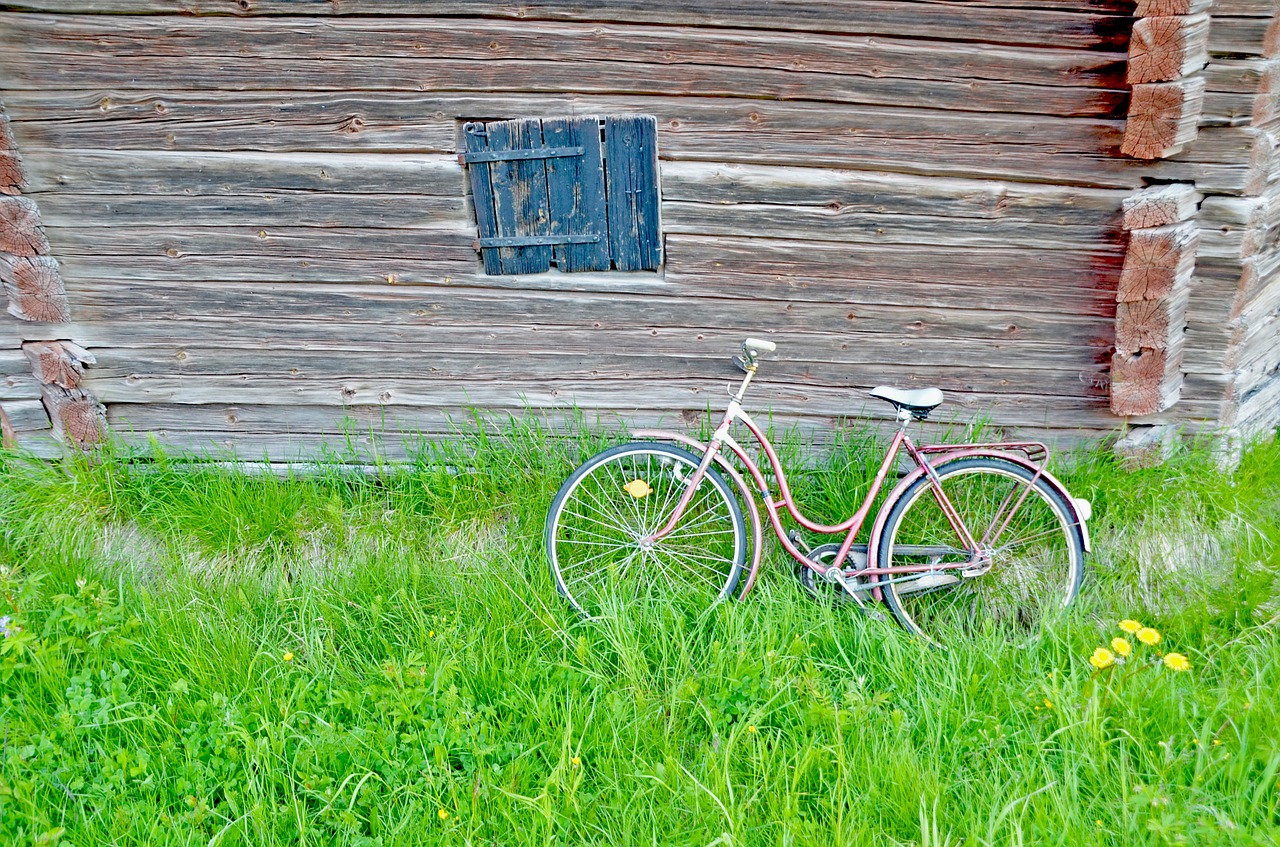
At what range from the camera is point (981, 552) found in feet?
11.1

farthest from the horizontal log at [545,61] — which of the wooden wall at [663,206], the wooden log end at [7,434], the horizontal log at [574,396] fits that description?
the wooden log end at [7,434]

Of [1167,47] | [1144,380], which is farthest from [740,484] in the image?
[1167,47]

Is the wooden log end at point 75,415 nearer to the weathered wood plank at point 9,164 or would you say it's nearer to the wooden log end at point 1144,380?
the weathered wood plank at point 9,164

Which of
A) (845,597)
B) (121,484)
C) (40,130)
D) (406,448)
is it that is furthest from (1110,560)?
(40,130)

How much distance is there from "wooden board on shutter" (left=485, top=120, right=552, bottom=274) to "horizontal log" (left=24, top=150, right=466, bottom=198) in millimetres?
185

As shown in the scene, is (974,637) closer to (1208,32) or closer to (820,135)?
(820,135)

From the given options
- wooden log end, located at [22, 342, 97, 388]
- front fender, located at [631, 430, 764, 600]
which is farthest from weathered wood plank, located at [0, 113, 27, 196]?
front fender, located at [631, 430, 764, 600]

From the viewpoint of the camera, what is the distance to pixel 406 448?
4.14 m

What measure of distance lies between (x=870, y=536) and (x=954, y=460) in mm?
443

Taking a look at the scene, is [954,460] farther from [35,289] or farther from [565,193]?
[35,289]

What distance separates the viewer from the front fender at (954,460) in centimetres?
333

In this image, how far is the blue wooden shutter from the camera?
356 cm

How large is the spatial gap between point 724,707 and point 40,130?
3643 millimetres

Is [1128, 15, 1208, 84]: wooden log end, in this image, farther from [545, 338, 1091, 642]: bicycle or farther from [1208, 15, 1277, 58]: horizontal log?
[545, 338, 1091, 642]: bicycle
